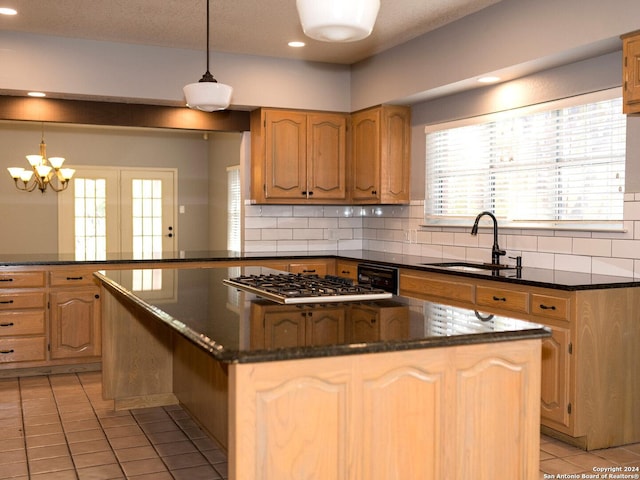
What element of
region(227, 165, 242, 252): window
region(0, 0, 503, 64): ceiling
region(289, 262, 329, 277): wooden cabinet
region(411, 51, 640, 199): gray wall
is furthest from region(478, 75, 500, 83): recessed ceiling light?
region(227, 165, 242, 252): window

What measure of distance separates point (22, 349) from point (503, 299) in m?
3.57

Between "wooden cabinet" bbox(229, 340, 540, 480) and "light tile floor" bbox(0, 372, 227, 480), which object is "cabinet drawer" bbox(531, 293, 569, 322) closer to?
"wooden cabinet" bbox(229, 340, 540, 480)

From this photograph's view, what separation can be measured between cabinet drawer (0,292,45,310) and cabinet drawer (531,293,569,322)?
3619 millimetres

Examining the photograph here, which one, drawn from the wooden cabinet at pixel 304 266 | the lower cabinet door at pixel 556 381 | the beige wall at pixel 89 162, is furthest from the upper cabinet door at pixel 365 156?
the beige wall at pixel 89 162

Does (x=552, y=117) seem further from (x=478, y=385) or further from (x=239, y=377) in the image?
(x=239, y=377)

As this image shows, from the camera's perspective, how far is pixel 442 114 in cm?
570

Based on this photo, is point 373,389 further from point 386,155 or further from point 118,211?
point 118,211

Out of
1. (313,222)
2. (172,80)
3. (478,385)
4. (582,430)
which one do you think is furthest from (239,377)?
(313,222)

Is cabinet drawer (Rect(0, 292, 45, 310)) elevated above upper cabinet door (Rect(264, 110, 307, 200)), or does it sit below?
below

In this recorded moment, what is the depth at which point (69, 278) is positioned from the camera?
5426mm

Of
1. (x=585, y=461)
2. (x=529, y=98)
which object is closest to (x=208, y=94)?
(x=529, y=98)

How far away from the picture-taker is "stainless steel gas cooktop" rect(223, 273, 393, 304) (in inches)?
113

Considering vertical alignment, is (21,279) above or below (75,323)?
above

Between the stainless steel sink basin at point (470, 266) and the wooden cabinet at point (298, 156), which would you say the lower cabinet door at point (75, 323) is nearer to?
the wooden cabinet at point (298, 156)
